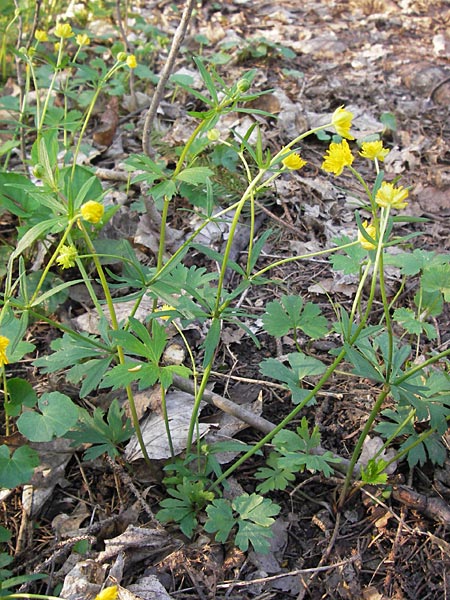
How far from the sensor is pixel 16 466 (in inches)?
61.3

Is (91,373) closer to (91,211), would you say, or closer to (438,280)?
(91,211)

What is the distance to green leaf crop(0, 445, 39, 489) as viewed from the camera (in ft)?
5.02

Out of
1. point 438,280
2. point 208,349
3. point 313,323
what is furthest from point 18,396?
point 438,280

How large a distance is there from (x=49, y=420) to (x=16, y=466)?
0.15 meters

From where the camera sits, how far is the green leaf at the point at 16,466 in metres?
1.53

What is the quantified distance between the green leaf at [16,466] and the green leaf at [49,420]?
0.07m

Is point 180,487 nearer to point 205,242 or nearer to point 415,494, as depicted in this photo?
point 415,494

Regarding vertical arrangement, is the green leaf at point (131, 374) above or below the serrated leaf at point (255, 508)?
above

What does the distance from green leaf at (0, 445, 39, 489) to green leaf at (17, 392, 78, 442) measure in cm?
7

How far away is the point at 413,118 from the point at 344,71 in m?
0.77

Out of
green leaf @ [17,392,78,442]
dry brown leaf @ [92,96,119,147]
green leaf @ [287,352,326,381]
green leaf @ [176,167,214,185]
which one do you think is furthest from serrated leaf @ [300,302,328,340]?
dry brown leaf @ [92,96,119,147]

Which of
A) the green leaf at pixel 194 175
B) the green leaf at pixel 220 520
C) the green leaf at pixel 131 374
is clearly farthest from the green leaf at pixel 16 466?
the green leaf at pixel 194 175

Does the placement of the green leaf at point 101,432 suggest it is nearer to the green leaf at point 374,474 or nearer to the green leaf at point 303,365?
the green leaf at point 303,365

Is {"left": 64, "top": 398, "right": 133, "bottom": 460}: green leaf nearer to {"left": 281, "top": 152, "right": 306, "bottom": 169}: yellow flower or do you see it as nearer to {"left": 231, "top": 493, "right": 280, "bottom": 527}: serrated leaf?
{"left": 231, "top": 493, "right": 280, "bottom": 527}: serrated leaf
